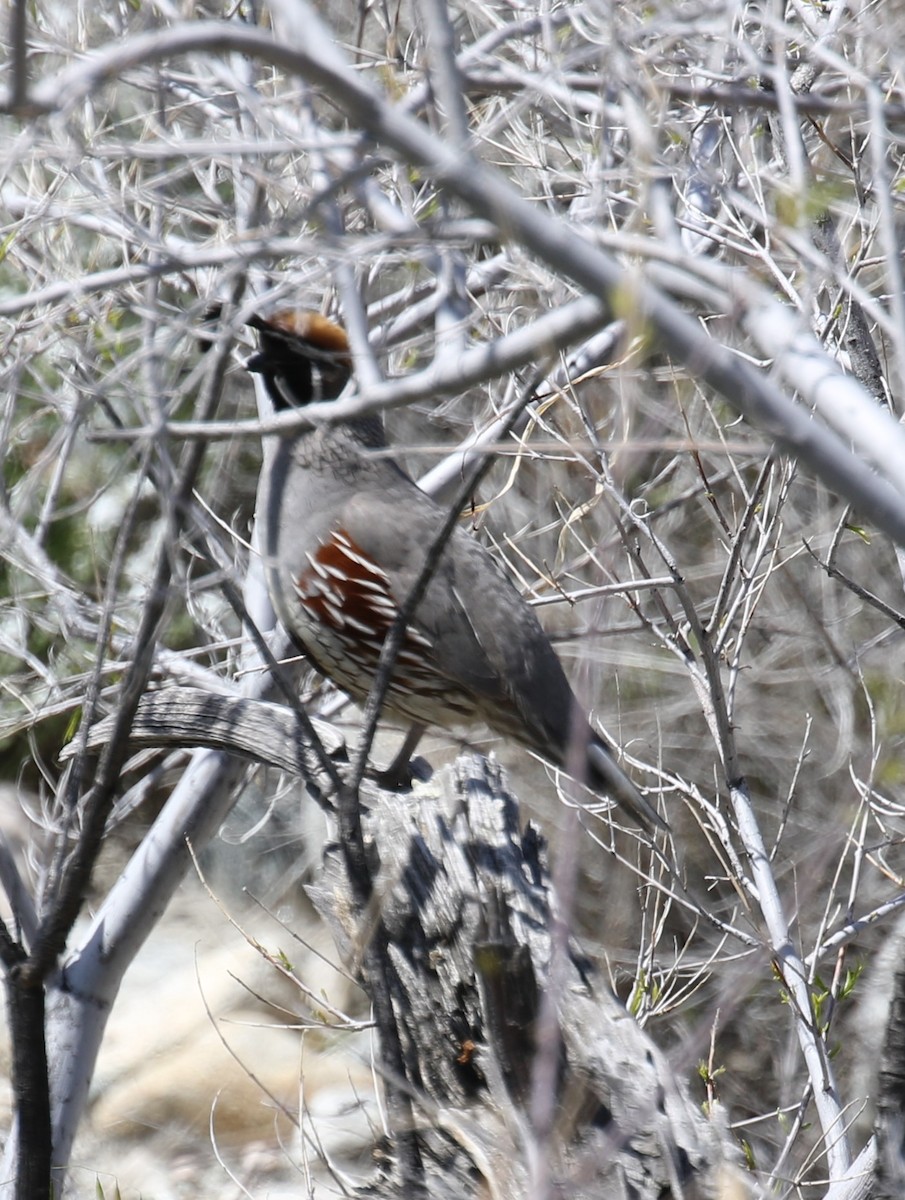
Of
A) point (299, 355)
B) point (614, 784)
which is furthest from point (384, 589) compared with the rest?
point (614, 784)

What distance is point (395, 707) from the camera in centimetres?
574

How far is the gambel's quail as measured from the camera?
18.1 ft

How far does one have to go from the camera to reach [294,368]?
5883 millimetres

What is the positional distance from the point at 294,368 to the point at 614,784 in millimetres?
2266

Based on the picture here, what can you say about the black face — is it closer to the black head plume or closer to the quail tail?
the black head plume

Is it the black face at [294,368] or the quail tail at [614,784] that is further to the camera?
the black face at [294,368]

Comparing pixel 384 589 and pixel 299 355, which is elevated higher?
pixel 299 355

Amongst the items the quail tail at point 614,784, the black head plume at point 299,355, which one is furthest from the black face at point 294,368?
the quail tail at point 614,784

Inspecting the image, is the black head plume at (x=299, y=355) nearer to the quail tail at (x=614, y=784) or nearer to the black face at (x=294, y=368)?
the black face at (x=294, y=368)

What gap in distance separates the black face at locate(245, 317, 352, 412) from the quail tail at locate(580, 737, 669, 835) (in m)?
1.80

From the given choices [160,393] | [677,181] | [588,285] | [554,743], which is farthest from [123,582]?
[588,285]

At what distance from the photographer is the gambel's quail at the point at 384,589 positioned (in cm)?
552

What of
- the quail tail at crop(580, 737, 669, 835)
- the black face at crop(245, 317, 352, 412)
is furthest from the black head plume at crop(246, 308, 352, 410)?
the quail tail at crop(580, 737, 669, 835)

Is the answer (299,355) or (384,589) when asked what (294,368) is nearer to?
(299,355)
